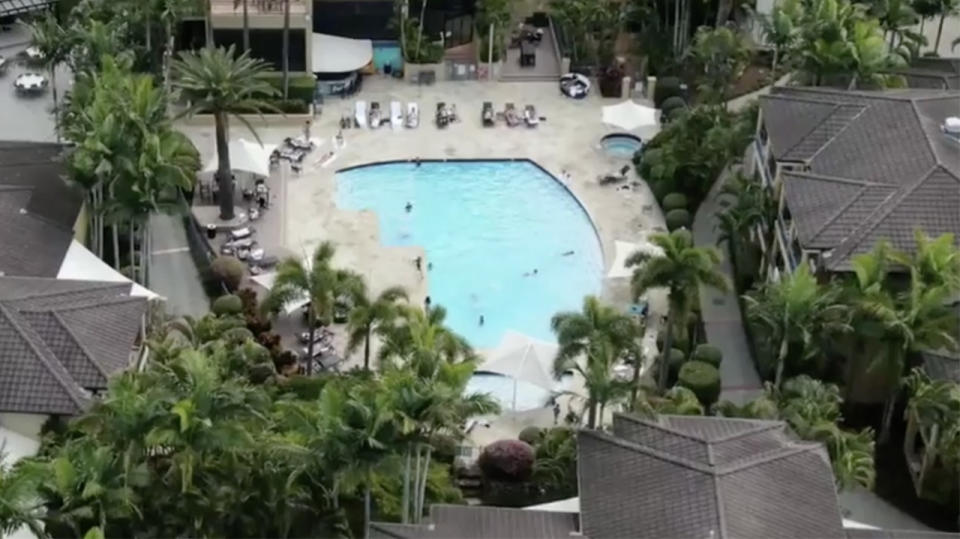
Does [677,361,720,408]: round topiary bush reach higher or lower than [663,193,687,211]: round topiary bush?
lower

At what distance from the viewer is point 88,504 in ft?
108

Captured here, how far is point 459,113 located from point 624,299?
55.6ft

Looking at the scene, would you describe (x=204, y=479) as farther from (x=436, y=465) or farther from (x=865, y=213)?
(x=865, y=213)

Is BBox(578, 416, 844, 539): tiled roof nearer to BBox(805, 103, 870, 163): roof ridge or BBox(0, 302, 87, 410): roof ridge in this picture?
BBox(0, 302, 87, 410): roof ridge

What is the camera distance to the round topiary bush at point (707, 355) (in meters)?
46.8

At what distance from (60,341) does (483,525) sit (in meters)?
13.3

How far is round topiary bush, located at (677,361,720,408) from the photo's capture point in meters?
45.4

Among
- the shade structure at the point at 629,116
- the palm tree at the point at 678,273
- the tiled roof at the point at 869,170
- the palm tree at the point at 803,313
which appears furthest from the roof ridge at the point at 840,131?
the shade structure at the point at 629,116

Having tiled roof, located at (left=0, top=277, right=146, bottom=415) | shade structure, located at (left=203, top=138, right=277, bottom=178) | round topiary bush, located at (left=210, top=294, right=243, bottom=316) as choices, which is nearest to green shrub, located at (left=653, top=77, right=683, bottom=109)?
shade structure, located at (left=203, top=138, right=277, bottom=178)

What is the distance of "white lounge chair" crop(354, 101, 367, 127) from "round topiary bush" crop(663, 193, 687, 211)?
48.8ft

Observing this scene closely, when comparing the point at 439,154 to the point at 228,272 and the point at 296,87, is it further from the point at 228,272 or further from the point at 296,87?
the point at 228,272

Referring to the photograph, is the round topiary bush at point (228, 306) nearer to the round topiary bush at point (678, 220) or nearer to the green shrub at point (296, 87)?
the round topiary bush at point (678, 220)

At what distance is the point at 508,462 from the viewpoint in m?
41.2

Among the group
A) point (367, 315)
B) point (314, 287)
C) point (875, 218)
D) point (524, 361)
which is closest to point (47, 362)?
point (314, 287)
